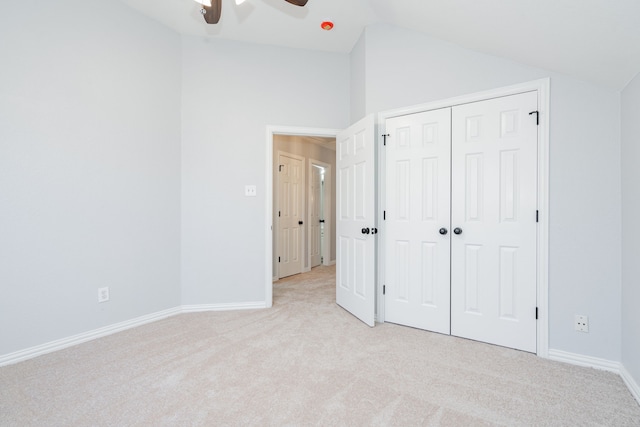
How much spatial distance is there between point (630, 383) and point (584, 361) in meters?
0.27

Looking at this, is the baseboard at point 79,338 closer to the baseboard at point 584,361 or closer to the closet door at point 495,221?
the closet door at point 495,221

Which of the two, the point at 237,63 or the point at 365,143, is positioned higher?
the point at 237,63

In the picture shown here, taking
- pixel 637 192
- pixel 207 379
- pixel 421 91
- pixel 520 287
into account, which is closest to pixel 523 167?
pixel 637 192

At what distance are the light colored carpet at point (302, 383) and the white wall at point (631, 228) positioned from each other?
0.25 meters

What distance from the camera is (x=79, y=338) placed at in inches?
93.0

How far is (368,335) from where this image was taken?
8.24 feet

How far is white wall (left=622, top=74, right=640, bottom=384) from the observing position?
171 cm

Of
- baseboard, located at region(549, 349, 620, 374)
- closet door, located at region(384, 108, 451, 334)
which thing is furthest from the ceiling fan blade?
baseboard, located at region(549, 349, 620, 374)

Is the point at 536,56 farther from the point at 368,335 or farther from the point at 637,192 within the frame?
the point at 368,335

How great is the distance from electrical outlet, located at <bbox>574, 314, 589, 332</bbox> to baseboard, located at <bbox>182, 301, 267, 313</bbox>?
8.83 ft

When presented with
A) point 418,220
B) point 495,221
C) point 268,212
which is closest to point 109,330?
point 268,212

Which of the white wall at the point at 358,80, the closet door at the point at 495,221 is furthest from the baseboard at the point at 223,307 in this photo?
the white wall at the point at 358,80

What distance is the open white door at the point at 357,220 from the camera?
2.71 metres

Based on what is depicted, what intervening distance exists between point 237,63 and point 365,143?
5.66ft
